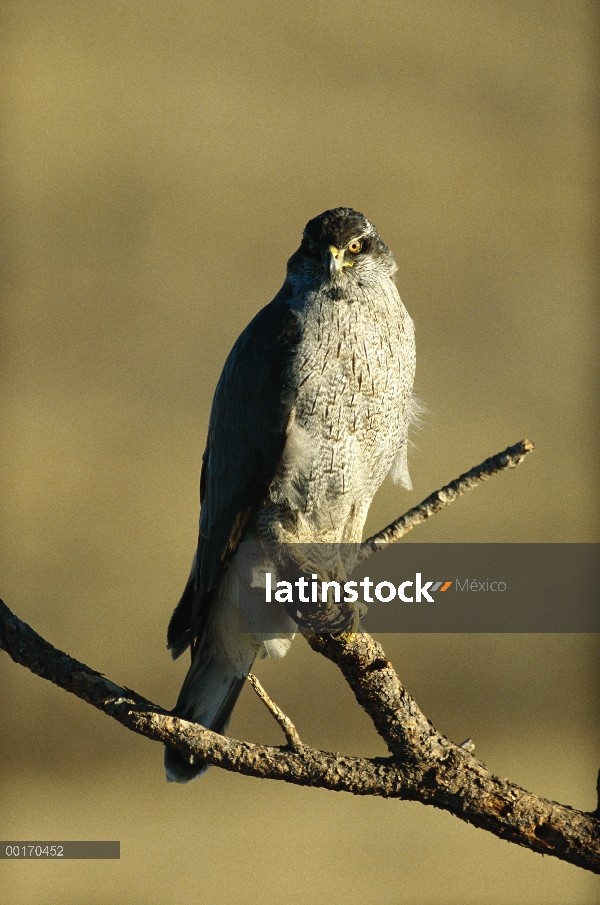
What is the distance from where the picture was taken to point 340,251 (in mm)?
2588

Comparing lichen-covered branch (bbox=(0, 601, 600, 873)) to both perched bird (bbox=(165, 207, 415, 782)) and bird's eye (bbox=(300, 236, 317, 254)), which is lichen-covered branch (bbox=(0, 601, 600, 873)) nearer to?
perched bird (bbox=(165, 207, 415, 782))

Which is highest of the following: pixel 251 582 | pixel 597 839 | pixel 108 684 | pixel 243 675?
pixel 251 582

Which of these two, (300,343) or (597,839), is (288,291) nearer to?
(300,343)

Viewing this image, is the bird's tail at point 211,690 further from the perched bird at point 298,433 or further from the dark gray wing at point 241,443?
the dark gray wing at point 241,443

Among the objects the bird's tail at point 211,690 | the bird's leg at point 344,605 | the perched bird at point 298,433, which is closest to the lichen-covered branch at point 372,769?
the bird's leg at point 344,605

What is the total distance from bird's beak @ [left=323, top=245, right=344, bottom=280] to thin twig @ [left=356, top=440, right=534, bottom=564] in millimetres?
779

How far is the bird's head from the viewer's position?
2597 mm

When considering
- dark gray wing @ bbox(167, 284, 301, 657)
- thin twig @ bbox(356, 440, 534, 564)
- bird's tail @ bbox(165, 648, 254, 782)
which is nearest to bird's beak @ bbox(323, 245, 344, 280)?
dark gray wing @ bbox(167, 284, 301, 657)

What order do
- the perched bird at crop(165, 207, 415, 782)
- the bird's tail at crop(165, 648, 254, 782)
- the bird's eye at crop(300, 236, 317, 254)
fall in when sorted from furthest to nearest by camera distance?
the bird's tail at crop(165, 648, 254, 782) < the bird's eye at crop(300, 236, 317, 254) < the perched bird at crop(165, 207, 415, 782)

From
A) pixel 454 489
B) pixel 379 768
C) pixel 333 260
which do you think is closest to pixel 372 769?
pixel 379 768

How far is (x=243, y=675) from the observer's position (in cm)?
286

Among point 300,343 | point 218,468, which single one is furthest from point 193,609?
point 300,343

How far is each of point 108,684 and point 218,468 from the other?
3.07ft

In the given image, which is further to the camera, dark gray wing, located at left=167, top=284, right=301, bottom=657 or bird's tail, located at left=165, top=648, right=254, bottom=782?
bird's tail, located at left=165, top=648, right=254, bottom=782
